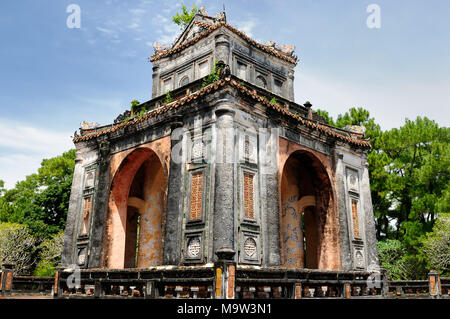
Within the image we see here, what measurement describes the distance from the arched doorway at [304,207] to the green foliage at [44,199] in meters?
18.0

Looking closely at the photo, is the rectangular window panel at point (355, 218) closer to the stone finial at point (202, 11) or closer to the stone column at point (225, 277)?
the stone column at point (225, 277)

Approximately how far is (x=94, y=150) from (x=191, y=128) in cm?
606

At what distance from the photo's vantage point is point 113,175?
1625 centimetres

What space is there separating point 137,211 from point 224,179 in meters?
7.51

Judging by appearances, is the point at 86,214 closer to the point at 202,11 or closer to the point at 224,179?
the point at 224,179

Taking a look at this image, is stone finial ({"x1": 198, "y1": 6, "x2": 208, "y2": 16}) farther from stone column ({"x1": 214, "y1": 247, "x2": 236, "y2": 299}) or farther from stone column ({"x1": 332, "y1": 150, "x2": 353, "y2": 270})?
stone column ({"x1": 214, "y1": 247, "x2": 236, "y2": 299})

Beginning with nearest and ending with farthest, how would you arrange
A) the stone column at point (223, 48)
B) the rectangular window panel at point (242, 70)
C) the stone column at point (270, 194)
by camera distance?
the stone column at point (270, 194) < the stone column at point (223, 48) < the rectangular window panel at point (242, 70)

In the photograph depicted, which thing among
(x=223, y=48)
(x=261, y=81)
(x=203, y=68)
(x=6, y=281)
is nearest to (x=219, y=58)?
(x=223, y=48)

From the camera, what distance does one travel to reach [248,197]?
12.7 m

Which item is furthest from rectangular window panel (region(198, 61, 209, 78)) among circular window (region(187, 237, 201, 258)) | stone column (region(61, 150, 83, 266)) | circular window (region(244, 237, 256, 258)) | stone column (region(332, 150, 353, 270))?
circular window (region(244, 237, 256, 258))

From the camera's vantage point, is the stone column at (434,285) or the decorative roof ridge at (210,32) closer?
the stone column at (434,285)

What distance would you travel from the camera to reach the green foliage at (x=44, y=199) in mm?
27756

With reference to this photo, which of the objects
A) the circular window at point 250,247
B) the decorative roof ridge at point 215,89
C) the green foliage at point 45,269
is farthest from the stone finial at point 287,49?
the green foliage at point 45,269
